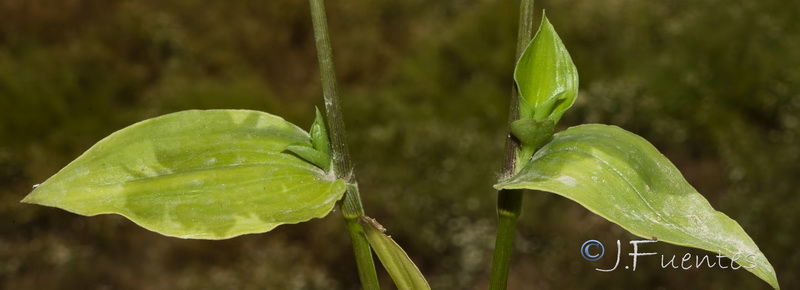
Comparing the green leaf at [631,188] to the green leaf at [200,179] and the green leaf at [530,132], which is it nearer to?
the green leaf at [530,132]

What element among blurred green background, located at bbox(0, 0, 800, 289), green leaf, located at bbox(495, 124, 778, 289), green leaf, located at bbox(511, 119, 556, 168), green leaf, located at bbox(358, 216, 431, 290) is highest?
green leaf, located at bbox(511, 119, 556, 168)

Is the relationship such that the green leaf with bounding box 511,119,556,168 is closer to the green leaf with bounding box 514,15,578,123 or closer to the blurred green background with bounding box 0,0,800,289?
the green leaf with bounding box 514,15,578,123

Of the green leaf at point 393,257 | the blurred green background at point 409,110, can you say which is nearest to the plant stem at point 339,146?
the green leaf at point 393,257

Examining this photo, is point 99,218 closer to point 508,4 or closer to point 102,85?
point 102,85

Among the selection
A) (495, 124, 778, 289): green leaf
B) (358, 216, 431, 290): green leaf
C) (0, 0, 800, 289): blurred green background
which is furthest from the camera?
(0, 0, 800, 289): blurred green background

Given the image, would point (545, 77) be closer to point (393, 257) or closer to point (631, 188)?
point (631, 188)

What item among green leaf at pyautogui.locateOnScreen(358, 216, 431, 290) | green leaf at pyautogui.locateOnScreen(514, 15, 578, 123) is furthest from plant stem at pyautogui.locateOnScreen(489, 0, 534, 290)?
green leaf at pyautogui.locateOnScreen(358, 216, 431, 290)

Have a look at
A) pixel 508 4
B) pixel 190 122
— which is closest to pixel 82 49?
pixel 508 4
